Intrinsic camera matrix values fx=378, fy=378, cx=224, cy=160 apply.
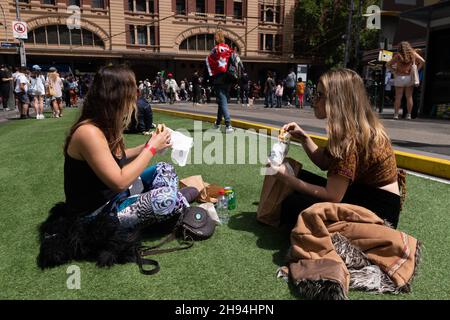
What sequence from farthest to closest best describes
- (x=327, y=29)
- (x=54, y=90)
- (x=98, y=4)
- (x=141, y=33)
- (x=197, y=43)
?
(x=327, y=29) < (x=197, y=43) < (x=141, y=33) < (x=98, y=4) < (x=54, y=90)

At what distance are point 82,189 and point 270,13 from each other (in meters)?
44.9

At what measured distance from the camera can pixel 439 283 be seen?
2.15m

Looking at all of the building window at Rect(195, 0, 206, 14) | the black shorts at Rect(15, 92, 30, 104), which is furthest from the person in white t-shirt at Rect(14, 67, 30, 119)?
the building window at Rect(195, 0, 206, 14)

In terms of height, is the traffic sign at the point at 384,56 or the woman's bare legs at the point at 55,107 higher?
the traffic sign at the point at 384,56

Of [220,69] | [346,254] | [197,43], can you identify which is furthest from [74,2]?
[346,254]

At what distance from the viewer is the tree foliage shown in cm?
4088

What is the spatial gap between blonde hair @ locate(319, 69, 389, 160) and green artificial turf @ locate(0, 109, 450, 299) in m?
0.82

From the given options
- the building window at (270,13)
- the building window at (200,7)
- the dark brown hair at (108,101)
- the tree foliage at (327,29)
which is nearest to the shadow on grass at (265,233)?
the dark brown hair at (108,101)

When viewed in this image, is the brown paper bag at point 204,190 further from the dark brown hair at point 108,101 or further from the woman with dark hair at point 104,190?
the dark brown hair at point 108,101

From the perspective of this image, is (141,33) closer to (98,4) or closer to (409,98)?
(98,4)

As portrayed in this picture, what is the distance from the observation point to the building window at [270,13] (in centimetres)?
4312

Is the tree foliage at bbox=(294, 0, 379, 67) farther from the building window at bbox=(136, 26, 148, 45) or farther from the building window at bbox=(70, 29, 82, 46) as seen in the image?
the building window at bbox=(70, 29, 82, 46)

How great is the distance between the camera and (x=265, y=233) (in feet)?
9.52

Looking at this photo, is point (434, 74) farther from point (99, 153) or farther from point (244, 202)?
point (99, 153)
